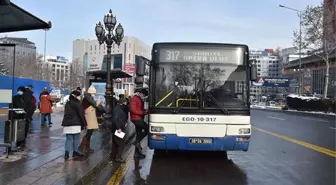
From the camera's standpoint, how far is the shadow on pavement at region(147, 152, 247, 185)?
795cm

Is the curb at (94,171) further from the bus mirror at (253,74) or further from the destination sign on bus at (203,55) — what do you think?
the bus mirror at (253,74)

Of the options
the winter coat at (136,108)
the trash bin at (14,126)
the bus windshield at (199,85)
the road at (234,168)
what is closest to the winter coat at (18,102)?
the trash bin at (14,126)

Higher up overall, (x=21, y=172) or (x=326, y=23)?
(x=326, y=23)

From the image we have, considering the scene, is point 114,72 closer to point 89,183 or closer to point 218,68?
point 218,68

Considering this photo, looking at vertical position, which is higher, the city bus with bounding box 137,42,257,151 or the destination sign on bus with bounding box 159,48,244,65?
the destination sign on bus with bounding box 159,48,244,65

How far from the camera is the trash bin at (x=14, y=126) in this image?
9188 mm

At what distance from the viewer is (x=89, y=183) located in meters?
7.45

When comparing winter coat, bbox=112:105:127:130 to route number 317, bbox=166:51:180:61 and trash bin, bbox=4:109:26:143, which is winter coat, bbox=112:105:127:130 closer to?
route number 317, bbox=166:51:180:61

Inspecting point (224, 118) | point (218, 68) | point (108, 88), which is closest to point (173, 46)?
point (218, 68)

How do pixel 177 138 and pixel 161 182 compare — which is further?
pixel 177 138

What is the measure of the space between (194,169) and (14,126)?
4.47 metres

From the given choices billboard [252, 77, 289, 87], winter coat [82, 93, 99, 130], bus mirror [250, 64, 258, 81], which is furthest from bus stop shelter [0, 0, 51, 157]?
billboard [252, 77, 289, 87]

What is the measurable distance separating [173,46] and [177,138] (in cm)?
243

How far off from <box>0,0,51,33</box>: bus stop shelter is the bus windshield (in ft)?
10.6
